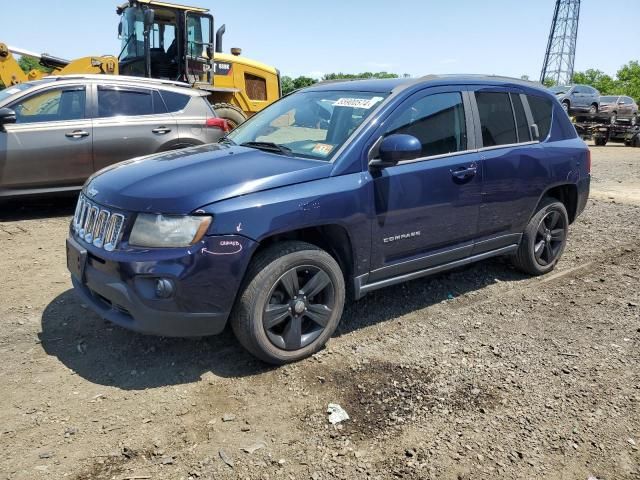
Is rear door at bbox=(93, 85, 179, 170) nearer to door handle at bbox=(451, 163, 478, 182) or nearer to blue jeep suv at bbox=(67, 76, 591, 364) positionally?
blue jeep suv at bbox=(67, 76, 591, 364)

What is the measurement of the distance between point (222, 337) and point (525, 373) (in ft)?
6.85

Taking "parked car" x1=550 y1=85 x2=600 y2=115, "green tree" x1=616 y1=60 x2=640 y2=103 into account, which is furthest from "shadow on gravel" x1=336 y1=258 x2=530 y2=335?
"green tree" x1=616 y1=60 x2=640 y2=103

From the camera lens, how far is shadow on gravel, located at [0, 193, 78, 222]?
7167mm

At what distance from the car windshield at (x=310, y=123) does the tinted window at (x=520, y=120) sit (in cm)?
153

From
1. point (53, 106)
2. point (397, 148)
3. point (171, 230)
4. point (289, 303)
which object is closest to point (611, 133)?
point (53, 106)

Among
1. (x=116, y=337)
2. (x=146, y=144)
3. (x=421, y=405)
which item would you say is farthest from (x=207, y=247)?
(x=146, y=144)

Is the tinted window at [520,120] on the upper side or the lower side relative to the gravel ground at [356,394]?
upper

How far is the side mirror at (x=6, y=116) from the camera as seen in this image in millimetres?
6547

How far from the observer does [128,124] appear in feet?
24.1

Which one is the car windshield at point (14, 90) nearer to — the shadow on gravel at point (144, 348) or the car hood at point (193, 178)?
the shadow on gravel at point (144, 348)

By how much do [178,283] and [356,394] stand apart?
124 centimetres

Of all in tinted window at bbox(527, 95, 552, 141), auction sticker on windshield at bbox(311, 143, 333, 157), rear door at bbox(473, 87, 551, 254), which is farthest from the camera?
tinted window at bbox(527, 95, 552, 141)

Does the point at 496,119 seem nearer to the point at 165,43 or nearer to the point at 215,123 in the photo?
the point at 215,123

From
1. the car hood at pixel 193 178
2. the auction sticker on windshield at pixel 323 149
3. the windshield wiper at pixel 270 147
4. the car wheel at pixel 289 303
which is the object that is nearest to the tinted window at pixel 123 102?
the car hood at pixel 193 178
